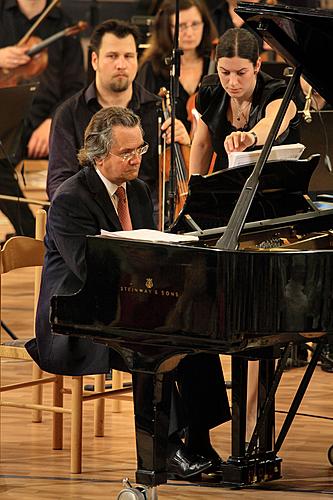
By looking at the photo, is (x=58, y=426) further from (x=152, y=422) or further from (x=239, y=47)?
(x=239, y=47)

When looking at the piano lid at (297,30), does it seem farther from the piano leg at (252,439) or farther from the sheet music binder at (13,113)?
the sheet music binder at (13,113)

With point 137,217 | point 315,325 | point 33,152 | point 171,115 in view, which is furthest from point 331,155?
point 33,152

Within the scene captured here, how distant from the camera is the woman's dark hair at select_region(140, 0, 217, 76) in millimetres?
7410

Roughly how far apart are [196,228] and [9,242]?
0.75 meters

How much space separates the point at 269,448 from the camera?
4.40 metres

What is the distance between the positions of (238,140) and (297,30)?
3.26ft

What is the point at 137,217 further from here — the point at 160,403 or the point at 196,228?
the point at 160,403

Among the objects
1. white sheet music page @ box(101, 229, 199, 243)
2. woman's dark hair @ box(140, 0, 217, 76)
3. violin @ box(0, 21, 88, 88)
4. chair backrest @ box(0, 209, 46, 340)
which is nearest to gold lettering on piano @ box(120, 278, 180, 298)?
white sheet music page @ box(101, 229, 199, 243)

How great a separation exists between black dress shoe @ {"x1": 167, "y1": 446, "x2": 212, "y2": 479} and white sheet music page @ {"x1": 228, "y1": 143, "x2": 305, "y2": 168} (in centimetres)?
91

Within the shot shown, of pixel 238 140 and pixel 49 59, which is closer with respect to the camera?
pixel 238 140

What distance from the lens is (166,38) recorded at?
7.61m

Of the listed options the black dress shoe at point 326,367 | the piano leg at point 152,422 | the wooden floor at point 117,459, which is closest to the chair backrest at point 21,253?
the wooden floor at point 117,459

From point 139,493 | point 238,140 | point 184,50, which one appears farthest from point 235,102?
point 184,50

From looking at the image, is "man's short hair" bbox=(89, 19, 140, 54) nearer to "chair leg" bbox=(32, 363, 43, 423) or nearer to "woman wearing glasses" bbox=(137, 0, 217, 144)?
"woman wearing glasses" bbox=(137, 0, 217, 144)
